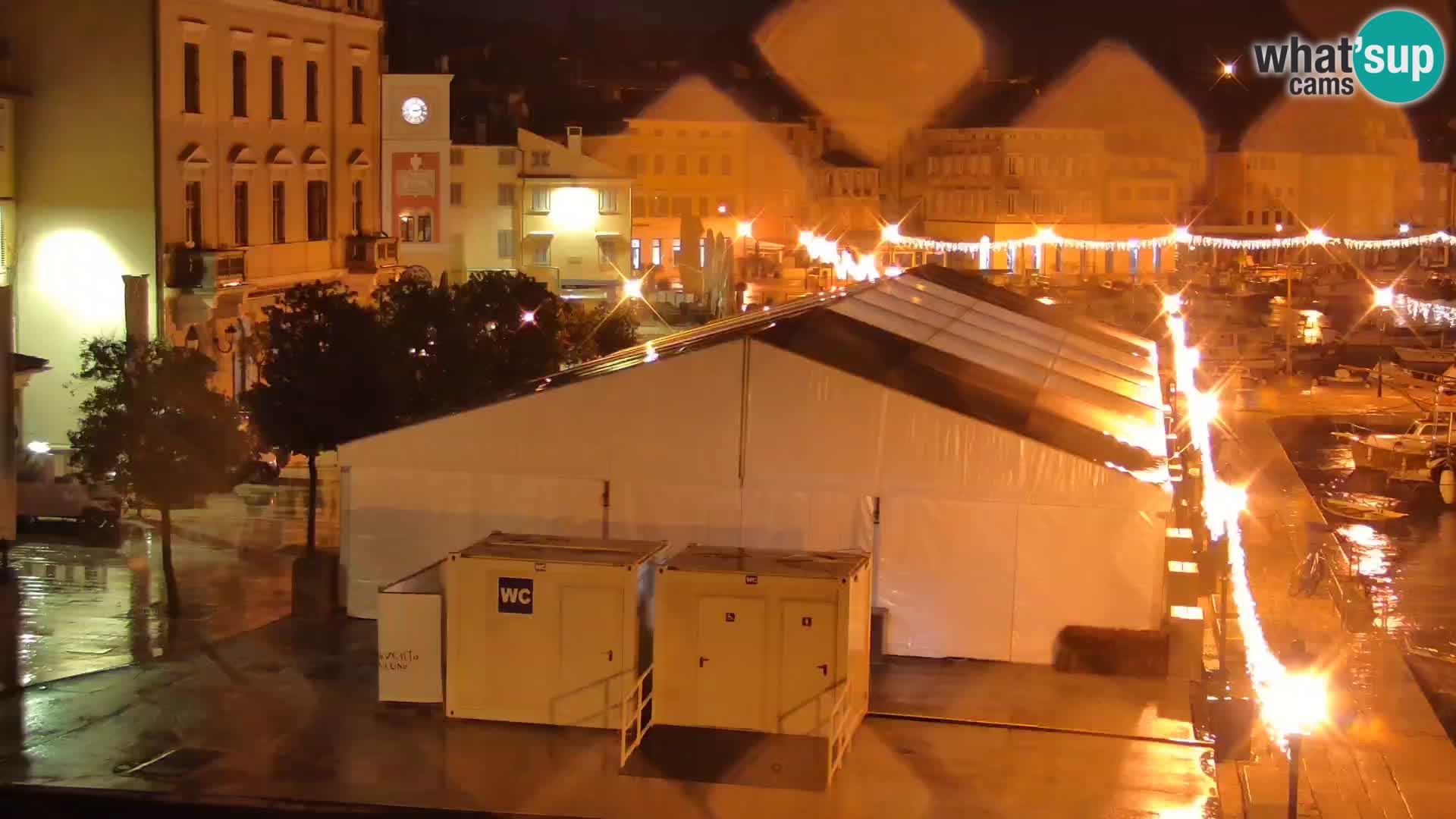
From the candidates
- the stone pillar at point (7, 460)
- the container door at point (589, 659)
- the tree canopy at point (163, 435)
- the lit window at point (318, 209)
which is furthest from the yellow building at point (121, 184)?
the container door at point (589, 659)

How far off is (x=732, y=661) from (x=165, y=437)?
8629 mm

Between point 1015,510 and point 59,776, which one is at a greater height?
point 1015,510

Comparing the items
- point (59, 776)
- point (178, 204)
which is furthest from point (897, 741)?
point (178, 204)

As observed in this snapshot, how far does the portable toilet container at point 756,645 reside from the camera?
1084cm

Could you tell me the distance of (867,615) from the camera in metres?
11.6

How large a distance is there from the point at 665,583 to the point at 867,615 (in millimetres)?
1441

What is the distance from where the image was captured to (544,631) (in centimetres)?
1127

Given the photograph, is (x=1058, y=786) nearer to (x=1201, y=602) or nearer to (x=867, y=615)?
(x=867, y=615)

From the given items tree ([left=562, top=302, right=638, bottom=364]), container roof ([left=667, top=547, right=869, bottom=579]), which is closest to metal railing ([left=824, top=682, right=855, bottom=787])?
container roof ([left=667, top=547, right=869, bottom=579])

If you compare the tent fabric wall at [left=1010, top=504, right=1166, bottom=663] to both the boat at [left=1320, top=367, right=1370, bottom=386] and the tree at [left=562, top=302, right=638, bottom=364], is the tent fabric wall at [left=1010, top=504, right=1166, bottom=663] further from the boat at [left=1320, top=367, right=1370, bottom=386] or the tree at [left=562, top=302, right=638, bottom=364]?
the boat at [left=1320, top=367, right=1370, bottom=386]

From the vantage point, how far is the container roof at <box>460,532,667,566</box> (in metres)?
11.3

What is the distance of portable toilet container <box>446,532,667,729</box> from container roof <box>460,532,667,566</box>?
12 millimetres

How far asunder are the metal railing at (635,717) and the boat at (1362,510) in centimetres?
1595

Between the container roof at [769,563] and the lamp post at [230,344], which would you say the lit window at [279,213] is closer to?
the lamp post at [230,344]
